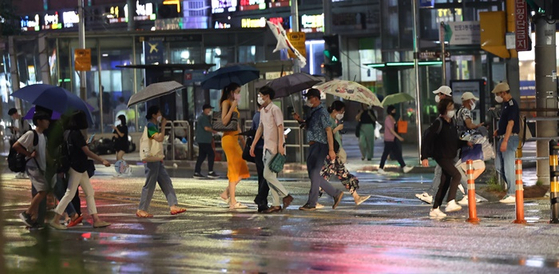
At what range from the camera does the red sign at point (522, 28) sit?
19750mm

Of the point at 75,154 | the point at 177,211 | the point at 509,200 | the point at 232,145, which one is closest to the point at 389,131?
the point at 509,200

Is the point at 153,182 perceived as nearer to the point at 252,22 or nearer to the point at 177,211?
the point at 177,211

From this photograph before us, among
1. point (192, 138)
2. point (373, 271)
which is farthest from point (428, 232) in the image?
point (192, 138)

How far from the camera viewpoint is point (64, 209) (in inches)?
543

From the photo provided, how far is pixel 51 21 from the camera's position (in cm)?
8300

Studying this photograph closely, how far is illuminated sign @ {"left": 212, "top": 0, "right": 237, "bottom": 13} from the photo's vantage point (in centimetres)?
7175

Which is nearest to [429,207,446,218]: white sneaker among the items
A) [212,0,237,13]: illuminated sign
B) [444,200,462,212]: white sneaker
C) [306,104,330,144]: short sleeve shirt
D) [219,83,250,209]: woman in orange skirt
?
Result: [444,200,462,212]: white sneaker

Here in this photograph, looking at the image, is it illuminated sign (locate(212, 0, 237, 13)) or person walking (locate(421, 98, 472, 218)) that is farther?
illuminated sign (locate(212, 0, 237, 13))

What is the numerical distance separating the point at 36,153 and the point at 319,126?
3955 millimetres

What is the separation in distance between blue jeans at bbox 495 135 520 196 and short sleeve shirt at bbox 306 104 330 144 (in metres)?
2.87

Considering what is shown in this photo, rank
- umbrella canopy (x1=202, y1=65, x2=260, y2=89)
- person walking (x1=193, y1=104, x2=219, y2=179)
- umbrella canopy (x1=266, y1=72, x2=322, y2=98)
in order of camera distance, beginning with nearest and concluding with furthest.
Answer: umbrella canopy (x1=266, y1=72, x2=322, y2=98) < umbrella canopy (x1=202, y1=65, x2=260, y2=89) < person walking (x1=193, y1=104, x2=219, y2=179)

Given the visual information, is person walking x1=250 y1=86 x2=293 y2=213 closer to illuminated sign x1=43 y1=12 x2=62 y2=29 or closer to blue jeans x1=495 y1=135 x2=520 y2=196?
blue jeans x1=495 y1=135 x2=520 y2=196

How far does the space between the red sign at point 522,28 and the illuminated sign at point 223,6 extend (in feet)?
172

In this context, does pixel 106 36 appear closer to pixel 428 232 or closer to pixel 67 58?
pixel 67 58
